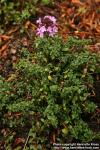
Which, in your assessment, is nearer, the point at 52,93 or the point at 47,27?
the point at 52,93

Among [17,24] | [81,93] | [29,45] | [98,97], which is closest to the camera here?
[81,93]

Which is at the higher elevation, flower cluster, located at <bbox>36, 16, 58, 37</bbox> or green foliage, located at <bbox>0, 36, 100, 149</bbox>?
flower cluster, located at <bbox>36, 16, 58, 37</bbox>

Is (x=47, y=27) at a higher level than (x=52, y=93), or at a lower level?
higher

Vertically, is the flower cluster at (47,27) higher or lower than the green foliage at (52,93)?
higher

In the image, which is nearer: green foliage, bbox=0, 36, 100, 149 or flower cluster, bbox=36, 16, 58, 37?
green foliage, bbox=0, 36, 100, 149

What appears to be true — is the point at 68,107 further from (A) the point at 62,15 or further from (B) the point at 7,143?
(A) the point at 62,15

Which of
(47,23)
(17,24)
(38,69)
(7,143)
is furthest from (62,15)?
→ (7,143)

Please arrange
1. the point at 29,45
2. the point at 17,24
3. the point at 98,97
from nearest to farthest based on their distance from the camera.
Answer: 1. the point at 98,97
2. the point at 29,45
3. the point at 17,24

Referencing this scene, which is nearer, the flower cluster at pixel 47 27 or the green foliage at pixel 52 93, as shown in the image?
the green foliage at pixel 52 93
